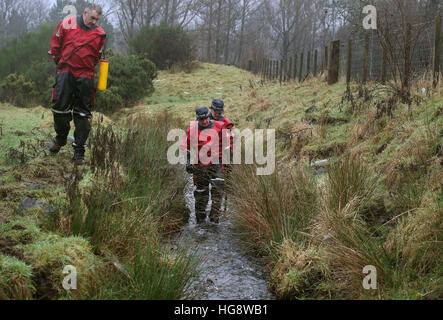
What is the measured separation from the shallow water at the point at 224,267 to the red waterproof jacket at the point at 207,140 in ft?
2.65

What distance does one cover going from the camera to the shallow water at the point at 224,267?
3584 millimetres

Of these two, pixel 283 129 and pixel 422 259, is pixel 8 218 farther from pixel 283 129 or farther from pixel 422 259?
pixel 283 129

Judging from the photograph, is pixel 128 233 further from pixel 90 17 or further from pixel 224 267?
pixel 90 17

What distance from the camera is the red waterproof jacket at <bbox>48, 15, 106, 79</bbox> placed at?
17.6 ft

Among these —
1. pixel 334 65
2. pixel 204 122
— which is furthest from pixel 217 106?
pixel 334 65

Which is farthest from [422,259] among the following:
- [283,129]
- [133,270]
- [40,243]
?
[283,129]

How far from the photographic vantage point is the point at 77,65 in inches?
213

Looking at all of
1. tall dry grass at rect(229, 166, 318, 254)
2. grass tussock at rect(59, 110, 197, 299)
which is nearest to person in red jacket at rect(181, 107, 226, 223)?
grass tussock at rect(59, 110, 197, 299)

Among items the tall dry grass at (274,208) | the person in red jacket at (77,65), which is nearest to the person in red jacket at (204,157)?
the tall dry grass at (274,208)

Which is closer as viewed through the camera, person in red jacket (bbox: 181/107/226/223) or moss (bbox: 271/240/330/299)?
moss (bbox: 271/240/330/299)

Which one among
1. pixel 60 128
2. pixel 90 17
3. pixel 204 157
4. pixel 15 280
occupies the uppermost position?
pixel 90 17

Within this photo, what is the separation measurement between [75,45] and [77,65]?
0.23 m

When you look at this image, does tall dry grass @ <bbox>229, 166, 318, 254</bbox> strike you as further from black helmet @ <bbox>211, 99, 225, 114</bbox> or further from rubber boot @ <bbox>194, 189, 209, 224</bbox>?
black helmet @ <bbox>211, 99, 225, 114</bbox>
